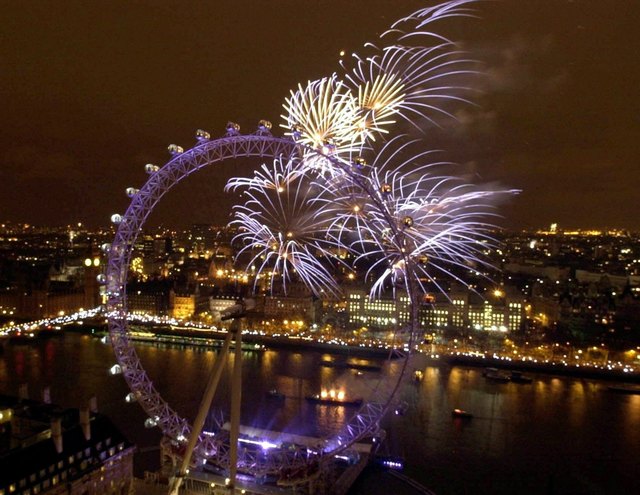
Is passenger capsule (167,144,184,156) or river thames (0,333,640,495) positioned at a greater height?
passenger capsule (167,144,184,156)

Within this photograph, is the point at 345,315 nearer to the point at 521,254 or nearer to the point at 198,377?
the point at 198,377

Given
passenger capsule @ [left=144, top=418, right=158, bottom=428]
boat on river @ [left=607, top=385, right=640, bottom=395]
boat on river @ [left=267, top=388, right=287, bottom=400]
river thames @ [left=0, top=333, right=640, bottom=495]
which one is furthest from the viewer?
boat on river @ [left=607, top=385, right=640, bottom=395]

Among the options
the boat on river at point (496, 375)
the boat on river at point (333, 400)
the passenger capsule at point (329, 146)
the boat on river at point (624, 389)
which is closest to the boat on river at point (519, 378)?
the boat on river at point (496, 375)

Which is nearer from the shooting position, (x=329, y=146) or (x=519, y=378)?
(x=329, y=146)

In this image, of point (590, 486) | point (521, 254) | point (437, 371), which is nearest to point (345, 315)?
point (437, 371)

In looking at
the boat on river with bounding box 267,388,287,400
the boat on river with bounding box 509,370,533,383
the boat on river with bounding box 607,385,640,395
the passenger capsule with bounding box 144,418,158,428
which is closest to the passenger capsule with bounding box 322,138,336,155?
the passenger capsule with bounding box 144,418,158,428

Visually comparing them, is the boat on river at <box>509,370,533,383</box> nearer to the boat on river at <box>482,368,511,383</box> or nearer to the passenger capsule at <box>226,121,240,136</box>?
the boat on river at <box>482,368,511,383</box>

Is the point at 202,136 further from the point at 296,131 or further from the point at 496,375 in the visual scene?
the point at 496,375

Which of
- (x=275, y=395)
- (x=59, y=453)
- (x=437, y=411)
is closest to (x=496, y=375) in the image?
(x=437, y=411)
